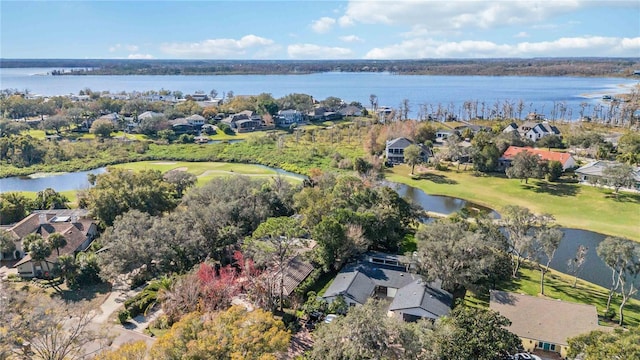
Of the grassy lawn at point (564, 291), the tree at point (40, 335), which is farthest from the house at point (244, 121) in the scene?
the tree at point (40, 335)

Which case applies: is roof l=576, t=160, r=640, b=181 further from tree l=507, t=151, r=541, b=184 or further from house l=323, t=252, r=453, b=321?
house l=323, t=252, r=453, b=321

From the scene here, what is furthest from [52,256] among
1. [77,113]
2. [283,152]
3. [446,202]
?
[77,113]

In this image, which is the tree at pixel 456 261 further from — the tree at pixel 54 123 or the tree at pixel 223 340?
the tree at pixel 54 123

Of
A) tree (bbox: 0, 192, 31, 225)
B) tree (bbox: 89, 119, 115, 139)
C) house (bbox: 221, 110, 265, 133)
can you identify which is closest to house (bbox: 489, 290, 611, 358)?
tree (bbox: 0, 192, 31, 225)

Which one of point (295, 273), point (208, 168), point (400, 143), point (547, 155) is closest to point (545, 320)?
point (295, 273)

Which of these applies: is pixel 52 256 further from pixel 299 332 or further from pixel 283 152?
pixel 283 152
